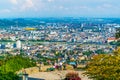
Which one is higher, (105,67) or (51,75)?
(105,67)

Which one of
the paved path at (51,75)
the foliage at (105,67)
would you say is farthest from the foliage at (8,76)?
the foliage at (105,67)

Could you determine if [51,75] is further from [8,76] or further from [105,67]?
[105,67]

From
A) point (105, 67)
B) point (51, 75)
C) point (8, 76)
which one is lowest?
point (51, 75)

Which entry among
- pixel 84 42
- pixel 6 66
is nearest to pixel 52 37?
pixel 84 42

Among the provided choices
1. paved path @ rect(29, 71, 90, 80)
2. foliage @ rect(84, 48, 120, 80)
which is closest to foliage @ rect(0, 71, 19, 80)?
paved path @ rect(29, 71, 90, 80)

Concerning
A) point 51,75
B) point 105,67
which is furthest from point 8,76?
point 105,67

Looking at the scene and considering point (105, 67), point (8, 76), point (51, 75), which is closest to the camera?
point (105, 67)

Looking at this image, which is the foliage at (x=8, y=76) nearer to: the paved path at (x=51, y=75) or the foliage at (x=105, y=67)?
the paved path at (x=51, y=75)

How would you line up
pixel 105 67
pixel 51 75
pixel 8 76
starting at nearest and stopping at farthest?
pixel 105 67 < pixel 8 76 < pixel 51 75
